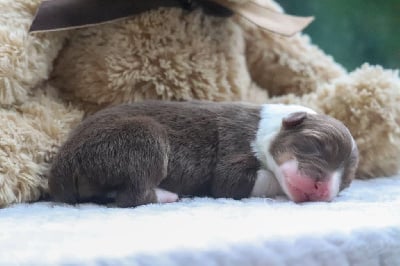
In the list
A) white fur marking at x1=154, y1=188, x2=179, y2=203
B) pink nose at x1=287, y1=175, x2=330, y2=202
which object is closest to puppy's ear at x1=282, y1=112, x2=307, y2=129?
pink nose at x1=287, y1=175, x2=330, y2=202

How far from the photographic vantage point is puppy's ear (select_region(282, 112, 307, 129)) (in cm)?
133

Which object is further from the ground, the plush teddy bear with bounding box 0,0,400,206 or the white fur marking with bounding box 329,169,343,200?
the plush teddy bear with bounding box 0,0,400,206

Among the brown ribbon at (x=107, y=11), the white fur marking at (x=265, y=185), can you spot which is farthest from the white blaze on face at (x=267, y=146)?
the brown ribbon at (x=107, y=11)

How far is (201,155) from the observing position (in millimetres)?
1346

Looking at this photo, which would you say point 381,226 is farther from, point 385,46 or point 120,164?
point 385,46

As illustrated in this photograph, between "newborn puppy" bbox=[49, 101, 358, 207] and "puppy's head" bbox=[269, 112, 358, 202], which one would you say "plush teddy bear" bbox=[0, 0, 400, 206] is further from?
"puppy's head" bbox=[269, 112, 358, 202]

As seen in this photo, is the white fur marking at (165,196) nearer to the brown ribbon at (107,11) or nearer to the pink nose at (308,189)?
the pink nose at (308,189)

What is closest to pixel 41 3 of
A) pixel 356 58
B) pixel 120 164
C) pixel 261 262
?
pixel 120 164

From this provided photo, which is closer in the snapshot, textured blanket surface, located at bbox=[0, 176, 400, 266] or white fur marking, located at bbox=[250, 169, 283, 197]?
textured blanket surface, located at bbox=[0, 176, 400, 266]

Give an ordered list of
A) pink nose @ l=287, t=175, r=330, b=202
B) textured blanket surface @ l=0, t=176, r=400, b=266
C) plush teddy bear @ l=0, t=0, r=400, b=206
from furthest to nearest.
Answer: plush teddy bear @ l=0, t=0, r=400, b=206
pink nose @ l=287, t=175, r=330, b=202
textured blanket surface @ l=0, t=176, r=400, b=266

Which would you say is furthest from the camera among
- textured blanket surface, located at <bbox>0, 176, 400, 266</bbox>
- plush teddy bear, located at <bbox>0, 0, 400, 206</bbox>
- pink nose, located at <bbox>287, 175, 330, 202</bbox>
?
plush teddy bear, located at <bbox>0, 0, 400, 206</bbox>

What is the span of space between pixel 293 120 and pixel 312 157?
0.09 meters

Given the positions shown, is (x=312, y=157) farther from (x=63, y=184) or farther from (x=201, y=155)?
(x=63, y=184)

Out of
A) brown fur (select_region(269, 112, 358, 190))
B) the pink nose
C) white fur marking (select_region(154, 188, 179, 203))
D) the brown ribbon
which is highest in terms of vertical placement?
the brown ribbon
